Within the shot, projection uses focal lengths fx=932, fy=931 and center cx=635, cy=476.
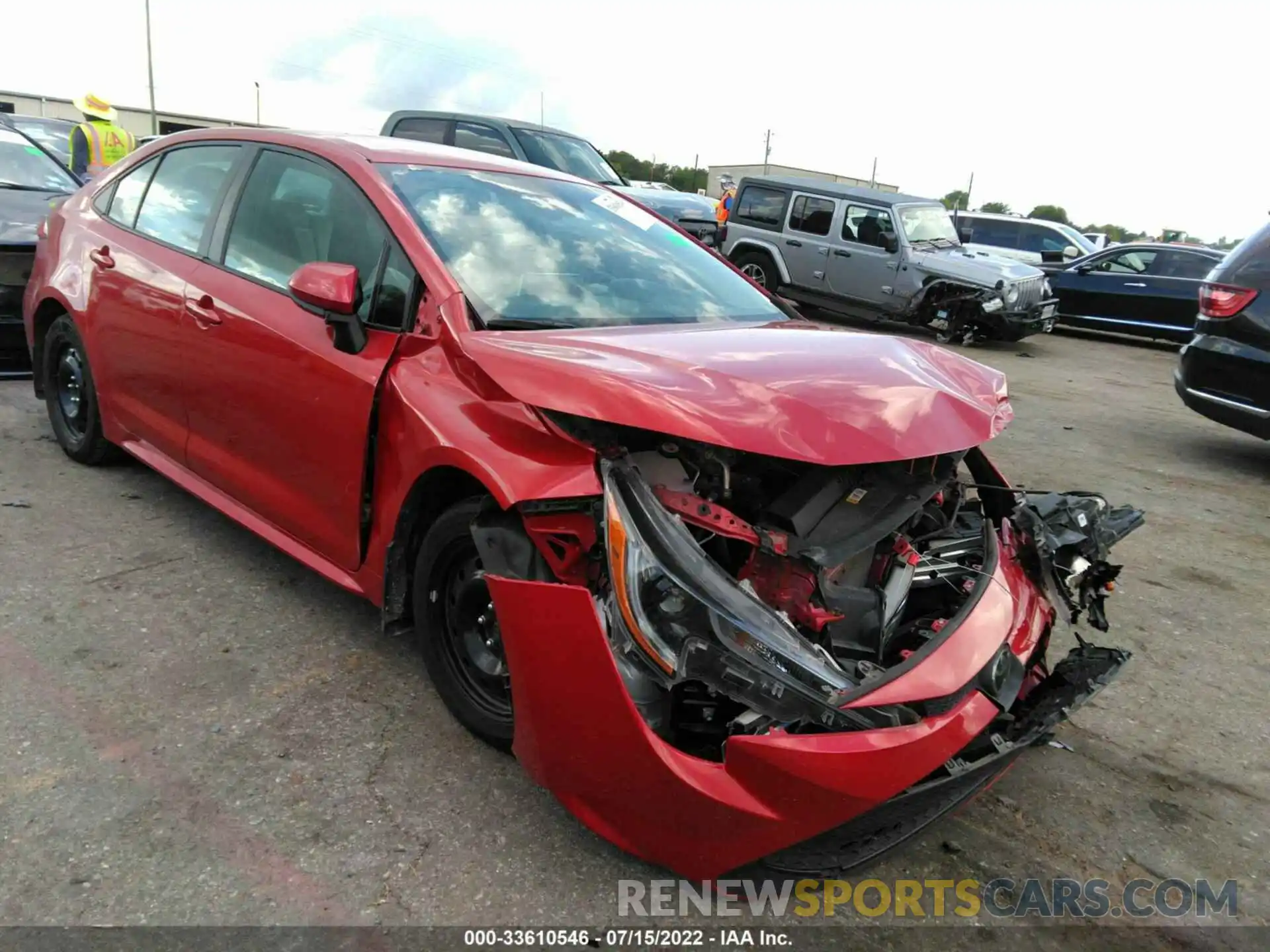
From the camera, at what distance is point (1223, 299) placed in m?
6.16

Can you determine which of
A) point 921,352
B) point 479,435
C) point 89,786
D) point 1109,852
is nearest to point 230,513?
point 89,786

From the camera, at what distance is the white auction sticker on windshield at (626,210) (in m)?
3.61

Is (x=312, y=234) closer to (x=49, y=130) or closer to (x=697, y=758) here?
(x=697, y=758)

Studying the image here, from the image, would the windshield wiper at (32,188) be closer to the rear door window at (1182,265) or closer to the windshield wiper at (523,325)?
the windshield wiper at (523,325)

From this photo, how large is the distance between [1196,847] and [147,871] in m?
2.71

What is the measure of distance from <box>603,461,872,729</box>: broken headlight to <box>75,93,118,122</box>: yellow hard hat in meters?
10.0

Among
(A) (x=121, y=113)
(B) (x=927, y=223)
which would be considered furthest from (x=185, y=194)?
(A) (x=121, y=113)

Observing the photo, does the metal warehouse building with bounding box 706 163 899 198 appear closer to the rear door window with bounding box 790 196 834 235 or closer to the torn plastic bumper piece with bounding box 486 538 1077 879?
the rear door window with bounding box 790 196 834 235

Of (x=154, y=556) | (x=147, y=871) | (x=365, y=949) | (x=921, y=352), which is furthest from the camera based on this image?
(x=154, y=556)

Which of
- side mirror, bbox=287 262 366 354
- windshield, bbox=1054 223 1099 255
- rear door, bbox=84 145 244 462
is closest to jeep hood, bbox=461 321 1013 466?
side mirror, bbox=287 262 366 354

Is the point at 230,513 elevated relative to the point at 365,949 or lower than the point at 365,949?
elevated

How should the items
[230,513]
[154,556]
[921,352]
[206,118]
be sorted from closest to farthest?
[921,352] < [230,513] < [154,556] < [206,118]

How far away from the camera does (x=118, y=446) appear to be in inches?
174

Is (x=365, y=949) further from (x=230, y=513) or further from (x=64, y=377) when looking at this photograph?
(x=64, y=377)
